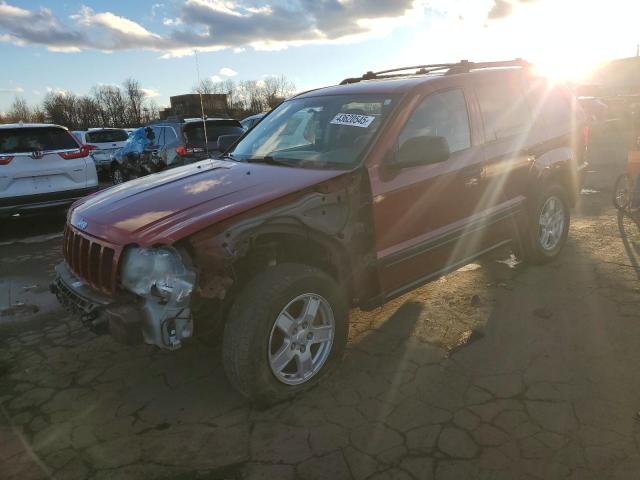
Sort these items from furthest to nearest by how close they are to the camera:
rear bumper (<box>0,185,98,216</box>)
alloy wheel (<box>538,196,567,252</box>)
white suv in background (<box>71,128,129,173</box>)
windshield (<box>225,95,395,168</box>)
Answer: white suv in background (<box>71,128,129,173</box>) → rear bumper (<box>0,185,98,216</box>) → alloy wheel (<box>538,196,567,252</box>) → windshield (<box>225,95,395,168</box>)

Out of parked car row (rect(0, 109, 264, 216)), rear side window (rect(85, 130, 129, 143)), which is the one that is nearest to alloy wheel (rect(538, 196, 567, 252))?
parked car row (rect(0, 109, 264, 216))

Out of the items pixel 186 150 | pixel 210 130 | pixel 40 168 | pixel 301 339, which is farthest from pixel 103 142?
pixel 301 339

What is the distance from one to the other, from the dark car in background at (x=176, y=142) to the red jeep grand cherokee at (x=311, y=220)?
5.07 metres

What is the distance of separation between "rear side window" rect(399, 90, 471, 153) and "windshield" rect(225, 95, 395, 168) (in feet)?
0.82

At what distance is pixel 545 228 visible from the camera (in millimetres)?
5191

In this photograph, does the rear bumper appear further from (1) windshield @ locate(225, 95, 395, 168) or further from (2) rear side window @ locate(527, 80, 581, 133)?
(2) rear side window @ locate(527, 80, 581, 133)

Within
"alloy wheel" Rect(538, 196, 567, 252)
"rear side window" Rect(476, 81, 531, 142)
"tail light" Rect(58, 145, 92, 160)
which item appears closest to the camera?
"rear side window" Rect(476, 81, 531, 142)

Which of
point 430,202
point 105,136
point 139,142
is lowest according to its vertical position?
point 430,202

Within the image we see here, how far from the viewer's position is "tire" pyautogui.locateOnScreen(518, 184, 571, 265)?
4871 mm

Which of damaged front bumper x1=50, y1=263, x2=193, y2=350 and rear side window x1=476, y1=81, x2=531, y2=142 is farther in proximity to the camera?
rear side window x1=476, y1=81, x2=531, y2=142

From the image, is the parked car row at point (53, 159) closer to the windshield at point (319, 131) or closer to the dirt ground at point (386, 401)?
the windshield at point (319, 131)

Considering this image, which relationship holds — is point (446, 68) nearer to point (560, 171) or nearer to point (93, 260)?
point (560, 171)

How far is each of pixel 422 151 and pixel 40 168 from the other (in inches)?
260

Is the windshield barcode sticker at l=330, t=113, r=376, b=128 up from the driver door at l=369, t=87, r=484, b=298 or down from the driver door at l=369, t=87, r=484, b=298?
up
